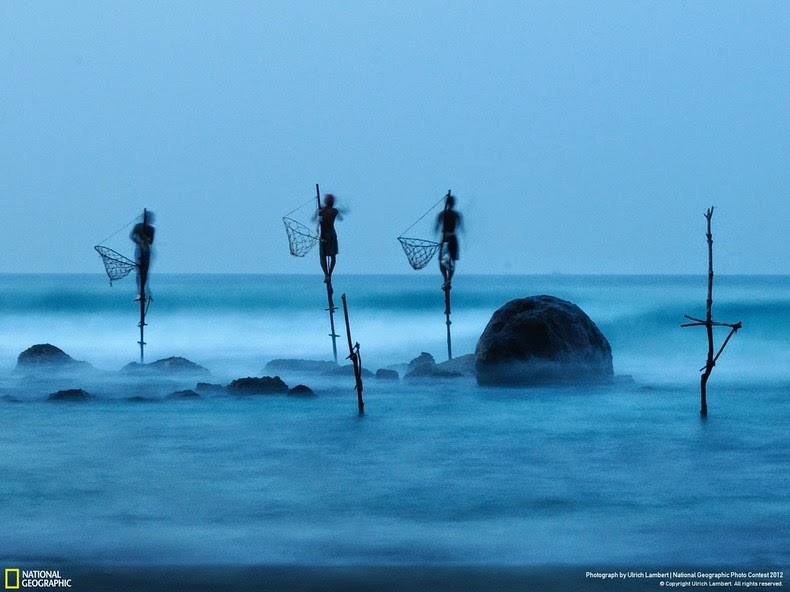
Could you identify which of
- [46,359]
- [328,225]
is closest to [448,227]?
[328,225]

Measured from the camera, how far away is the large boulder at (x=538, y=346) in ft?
64.5

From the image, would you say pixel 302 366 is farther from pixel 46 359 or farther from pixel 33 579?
pixel 33 579

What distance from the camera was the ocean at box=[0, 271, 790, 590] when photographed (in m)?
8.99

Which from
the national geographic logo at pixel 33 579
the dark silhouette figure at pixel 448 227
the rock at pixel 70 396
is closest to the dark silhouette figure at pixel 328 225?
the dark silhouette figure at pixel 448 227

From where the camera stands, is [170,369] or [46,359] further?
[46,359]

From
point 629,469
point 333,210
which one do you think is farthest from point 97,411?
point 629,469

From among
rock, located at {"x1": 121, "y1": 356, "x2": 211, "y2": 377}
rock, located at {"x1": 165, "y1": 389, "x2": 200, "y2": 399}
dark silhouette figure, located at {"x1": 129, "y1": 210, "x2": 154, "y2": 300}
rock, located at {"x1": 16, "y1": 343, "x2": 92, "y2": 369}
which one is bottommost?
rock, located at {"x1": 165, "y1": 389, "x2": 200, "y2": 399}

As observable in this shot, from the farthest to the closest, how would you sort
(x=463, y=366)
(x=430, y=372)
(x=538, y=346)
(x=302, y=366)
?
(x=302, y=366) < (x=463, y=366) < (x=430, y=372) < (x=538, y=346)

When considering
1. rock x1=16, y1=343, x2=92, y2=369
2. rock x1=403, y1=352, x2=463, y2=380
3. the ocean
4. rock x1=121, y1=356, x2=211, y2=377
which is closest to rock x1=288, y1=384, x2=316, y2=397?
the ocean

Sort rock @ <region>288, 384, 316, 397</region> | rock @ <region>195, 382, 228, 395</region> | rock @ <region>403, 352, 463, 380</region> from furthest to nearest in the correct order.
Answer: rock @ <region>403, 352, 463, 380</region> < rock @ <region>195, 382, 228, 395</region> < rock @ <region>288, 384, 316, 397</region>

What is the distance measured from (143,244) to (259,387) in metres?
4.45

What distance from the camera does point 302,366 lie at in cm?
2467

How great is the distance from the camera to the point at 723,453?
47.1 ft

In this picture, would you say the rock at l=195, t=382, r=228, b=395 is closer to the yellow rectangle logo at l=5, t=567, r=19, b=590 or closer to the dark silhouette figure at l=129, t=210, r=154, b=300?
the dark silhouette figure at l=129, t=210, r=154, b=300
